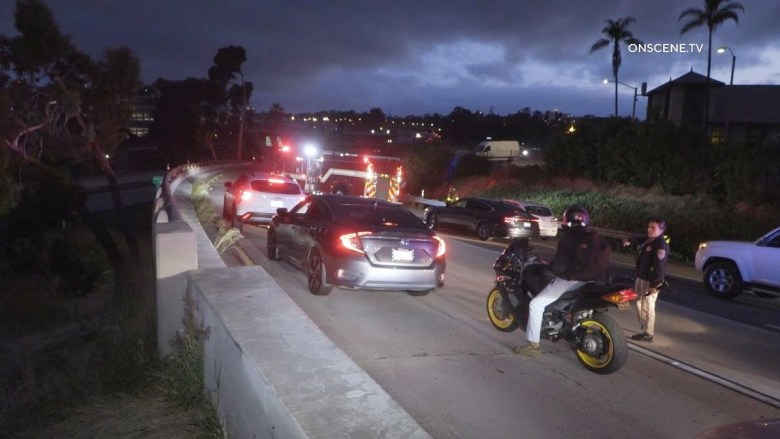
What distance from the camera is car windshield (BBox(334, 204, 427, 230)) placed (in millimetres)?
10227

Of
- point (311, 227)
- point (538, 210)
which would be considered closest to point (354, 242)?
point (311, 227)

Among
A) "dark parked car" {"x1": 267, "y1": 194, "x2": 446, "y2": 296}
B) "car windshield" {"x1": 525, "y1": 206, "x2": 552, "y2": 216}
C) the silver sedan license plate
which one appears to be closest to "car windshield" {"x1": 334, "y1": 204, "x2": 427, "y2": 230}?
"dark parked car" {"x1": 267, "y1": 194, "x2": 446, "y2": 296}

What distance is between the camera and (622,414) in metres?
6.18

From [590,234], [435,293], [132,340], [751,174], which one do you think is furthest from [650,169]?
[132,340]

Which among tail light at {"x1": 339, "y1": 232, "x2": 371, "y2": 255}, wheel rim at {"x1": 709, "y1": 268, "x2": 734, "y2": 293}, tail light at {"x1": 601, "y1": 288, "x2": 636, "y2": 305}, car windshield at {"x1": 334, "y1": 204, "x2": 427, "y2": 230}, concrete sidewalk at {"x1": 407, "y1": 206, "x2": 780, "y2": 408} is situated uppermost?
car windshield at {"x1": 334, "y1": 204, "x2": 427, "y2": 230}

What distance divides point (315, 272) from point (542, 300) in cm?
392

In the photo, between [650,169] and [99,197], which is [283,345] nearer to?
[650,169]

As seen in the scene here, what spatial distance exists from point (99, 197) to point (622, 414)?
51.2m

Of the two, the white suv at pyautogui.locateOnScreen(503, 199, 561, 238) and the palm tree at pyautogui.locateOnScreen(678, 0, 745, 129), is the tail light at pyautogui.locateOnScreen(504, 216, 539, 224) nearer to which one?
the white suv at pyautogui.locateOnScreen(503, 199, 561, 238)

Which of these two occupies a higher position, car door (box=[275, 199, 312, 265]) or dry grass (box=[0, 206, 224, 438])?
car door (box=[275, 199, 312, 265])

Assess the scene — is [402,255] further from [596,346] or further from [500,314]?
[596,346]

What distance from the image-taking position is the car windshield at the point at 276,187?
61.2ft

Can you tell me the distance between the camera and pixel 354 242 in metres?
9.58

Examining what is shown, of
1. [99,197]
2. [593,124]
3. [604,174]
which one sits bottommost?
[99,197]
